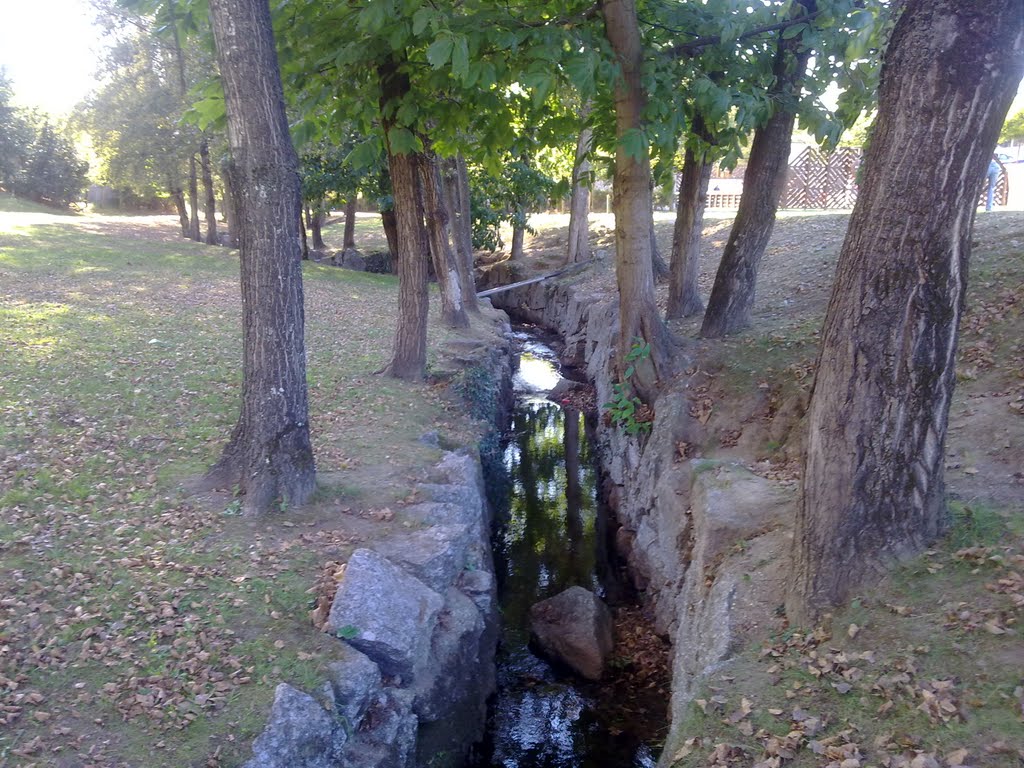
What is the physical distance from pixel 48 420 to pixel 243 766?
5669 mm

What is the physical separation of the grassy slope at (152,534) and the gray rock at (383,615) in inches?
9.4

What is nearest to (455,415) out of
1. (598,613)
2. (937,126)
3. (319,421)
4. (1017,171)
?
(319,421)

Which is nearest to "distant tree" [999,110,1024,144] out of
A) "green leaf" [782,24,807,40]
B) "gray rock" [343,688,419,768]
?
"green leaf" [782,24,807,40]

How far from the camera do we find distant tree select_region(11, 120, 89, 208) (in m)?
39.6

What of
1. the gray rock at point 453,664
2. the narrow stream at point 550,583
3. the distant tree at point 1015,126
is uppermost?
the distant tree at point 1015,126

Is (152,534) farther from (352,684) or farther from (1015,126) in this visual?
(1015,126)

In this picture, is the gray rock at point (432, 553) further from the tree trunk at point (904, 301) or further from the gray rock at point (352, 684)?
the tree trunk at point (904, 301)

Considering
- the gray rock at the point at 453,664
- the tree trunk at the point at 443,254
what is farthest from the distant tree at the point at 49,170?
the gray rock at the point at 453,664

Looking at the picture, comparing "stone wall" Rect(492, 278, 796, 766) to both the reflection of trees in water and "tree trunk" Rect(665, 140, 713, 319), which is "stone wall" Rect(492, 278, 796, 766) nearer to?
the reflection of trees in water

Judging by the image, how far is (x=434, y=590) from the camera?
699cm

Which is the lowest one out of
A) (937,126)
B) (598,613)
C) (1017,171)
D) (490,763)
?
(490,763)

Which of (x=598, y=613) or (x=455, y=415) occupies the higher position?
(x=455, y=415)

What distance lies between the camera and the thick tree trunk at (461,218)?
19.9 m

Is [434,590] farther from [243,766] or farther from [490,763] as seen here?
[243,766]
